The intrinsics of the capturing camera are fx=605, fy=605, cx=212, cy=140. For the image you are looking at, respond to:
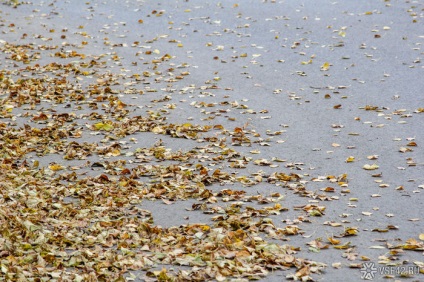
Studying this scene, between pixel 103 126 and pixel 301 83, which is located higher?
Result: pixel 301 83

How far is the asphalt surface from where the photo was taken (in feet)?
18.7

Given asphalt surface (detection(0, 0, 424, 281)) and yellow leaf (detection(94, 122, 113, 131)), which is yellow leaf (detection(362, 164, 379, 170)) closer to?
asphalt surface (detection(0, 0, 424, 281))

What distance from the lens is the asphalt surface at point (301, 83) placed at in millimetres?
5695

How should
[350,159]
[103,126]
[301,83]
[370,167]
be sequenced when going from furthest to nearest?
[301,83]
[103,126]
[350,159]
[370,167]

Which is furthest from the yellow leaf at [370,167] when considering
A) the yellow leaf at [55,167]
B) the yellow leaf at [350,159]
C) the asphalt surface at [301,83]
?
the yellow leaf at [55,167]

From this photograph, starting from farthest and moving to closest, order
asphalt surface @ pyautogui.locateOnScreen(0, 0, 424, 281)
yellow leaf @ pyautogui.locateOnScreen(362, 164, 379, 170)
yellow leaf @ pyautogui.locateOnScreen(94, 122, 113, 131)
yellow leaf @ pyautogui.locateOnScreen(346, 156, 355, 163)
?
1. yellow leaf @ pyautogui.locateOnScreen(94, 122, 113, 131)
2. yellow leaf @ pyautogui.locateOnScreen(346, 156, 355, 163)
3. yellow leaf @ pyautogui.locateOnScreen(362, 164, 379, 170)
4. asphalt surface @ pyautogui.locateOnScreen(0, 0, 424, 281)

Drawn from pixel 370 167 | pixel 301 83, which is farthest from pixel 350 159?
pixel 301 83

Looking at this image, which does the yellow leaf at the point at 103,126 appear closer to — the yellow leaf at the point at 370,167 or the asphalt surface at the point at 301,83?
the asphalt surface at the point at 301,83

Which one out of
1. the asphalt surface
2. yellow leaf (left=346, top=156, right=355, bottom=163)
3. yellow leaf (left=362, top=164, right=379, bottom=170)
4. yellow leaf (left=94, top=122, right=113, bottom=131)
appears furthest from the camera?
yellow leaf (left=94, top=122, right=113, bottom=131)

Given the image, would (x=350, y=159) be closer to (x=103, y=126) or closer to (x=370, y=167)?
(x=370, y=167)

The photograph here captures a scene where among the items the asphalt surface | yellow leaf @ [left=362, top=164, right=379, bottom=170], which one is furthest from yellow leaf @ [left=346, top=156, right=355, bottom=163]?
yellow leaf @ [left=362, top=164, right=379, bottom=170]

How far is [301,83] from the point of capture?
31.3 feet

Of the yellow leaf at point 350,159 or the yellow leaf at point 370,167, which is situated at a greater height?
the yellow leaf at point 370,167

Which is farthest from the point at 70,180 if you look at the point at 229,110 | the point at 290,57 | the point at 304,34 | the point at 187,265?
the point at 304,34
